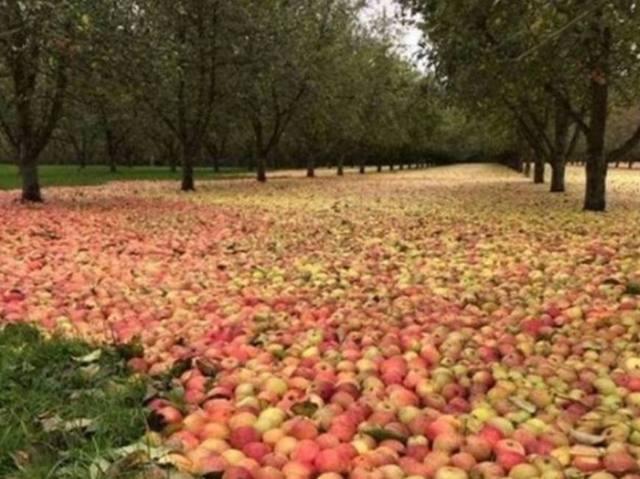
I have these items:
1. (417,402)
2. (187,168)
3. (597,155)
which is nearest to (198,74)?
(187,168)

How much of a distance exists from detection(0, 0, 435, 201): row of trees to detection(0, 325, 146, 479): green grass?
269 centimetres

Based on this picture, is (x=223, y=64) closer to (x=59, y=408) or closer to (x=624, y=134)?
(x=59, y=408)

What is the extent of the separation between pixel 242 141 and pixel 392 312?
5131cm

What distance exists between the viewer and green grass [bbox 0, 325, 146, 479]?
282 centimetres

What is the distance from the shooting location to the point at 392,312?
5398mm

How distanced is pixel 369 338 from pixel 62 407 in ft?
6.26

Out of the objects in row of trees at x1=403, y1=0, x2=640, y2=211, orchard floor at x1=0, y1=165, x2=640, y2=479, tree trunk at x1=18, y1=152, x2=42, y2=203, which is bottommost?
orchard floor at x1=0, y1=165, x2=640, y2=479

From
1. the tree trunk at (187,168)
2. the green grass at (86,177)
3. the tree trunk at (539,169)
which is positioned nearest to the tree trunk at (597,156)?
the tree trunk at (187,168)

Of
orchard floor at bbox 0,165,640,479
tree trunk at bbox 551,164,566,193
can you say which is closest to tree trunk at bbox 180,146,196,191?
tree trunk at bbox 551,164,566,193

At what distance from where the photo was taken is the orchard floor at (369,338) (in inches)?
116

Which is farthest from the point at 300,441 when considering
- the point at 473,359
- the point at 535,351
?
the point at 535,351

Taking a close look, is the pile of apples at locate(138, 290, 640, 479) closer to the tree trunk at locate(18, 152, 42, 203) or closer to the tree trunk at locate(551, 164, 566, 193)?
the tree trunk at locate(18, 152, 42, 203)

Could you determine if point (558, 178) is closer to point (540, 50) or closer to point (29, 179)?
point (540, 50)

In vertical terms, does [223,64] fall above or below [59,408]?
above
